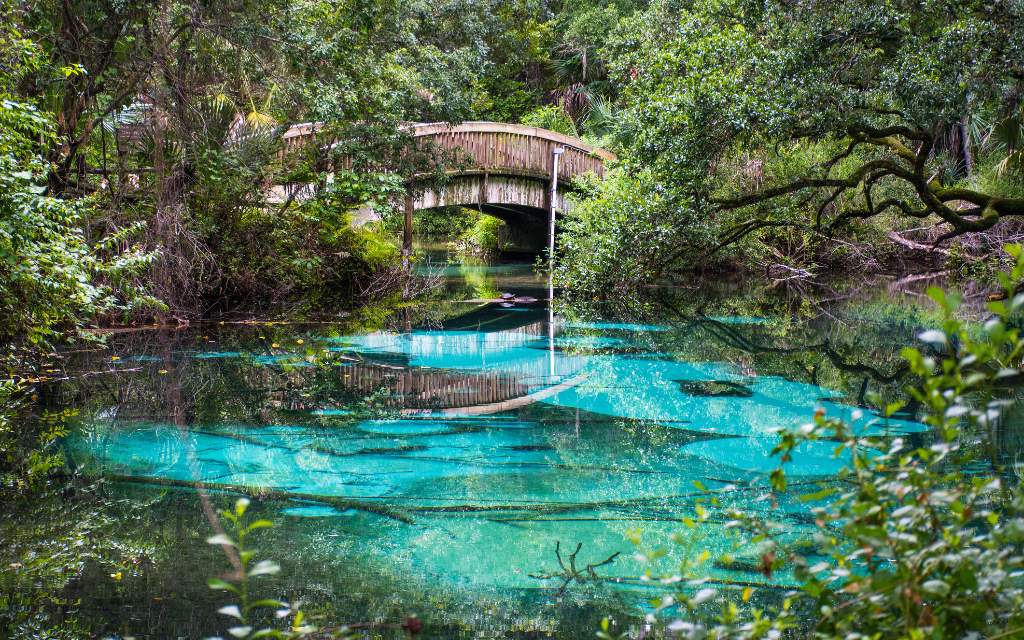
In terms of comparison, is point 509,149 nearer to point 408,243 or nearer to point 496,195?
point 496,195

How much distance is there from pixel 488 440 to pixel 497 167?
11219 millimetres

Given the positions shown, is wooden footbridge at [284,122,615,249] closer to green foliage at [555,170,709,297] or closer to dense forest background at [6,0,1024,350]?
dense forest background at [6,0,1024,350]

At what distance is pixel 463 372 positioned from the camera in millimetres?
6961

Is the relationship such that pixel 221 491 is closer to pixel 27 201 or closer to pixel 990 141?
pixel 27 201

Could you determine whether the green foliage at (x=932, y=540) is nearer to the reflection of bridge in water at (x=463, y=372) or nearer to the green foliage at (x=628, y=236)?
the reflection of bridge in water at (x=463, y=372)

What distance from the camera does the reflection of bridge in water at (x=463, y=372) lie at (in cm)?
587

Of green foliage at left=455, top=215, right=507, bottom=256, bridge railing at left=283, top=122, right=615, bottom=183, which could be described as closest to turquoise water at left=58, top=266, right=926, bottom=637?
bridge railing at left=283, top=122, right=615, bottom=183

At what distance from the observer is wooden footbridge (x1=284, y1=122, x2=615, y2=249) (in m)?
13.6

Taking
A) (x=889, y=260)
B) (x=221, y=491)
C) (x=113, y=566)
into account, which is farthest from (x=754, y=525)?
(x=889, y=260)

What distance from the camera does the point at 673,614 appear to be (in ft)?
8.95

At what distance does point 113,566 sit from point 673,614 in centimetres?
191

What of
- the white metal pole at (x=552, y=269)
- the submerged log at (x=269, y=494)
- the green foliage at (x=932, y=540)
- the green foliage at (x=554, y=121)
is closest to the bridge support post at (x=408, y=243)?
the white metal pole at (x=552, y=269)

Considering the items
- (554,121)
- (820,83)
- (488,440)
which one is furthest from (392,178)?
(554,121)

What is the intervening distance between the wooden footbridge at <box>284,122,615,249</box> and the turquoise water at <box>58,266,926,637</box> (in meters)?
5.04
